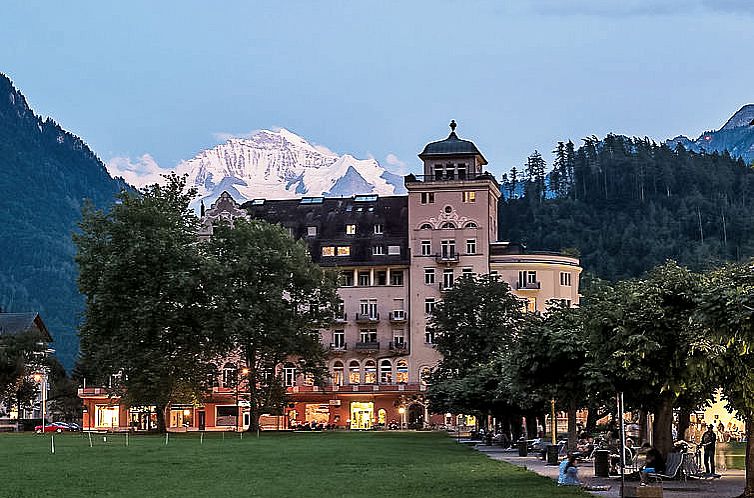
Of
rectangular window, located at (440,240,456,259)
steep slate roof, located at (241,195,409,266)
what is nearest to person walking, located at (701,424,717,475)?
rectangular window, located at (440,240,456,259)

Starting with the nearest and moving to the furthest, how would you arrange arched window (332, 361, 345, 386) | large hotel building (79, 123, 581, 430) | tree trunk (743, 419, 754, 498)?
tree trunk (743, 419, 754, 498) < large hotel building (79, 123, 581, 430) < arched window (332, 361, 345, 386)

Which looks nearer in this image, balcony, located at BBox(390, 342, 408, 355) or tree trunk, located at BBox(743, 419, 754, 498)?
tree trunk, located at BBox(743, 419, 754, 498)

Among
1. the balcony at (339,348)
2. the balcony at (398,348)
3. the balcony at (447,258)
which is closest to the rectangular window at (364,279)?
the balcony at (339,348)

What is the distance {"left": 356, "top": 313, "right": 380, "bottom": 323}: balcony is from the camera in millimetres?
132125

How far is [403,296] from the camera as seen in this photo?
13288cm

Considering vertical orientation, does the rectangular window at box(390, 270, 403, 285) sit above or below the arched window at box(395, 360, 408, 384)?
above

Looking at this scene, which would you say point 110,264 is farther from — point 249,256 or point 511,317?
point 511,317

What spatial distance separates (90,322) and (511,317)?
107 feet

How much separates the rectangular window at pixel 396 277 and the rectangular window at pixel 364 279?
2.60 metres

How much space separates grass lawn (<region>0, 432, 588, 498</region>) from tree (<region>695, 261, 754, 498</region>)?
5.30m

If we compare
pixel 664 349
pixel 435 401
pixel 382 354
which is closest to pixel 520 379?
pixel 664 349

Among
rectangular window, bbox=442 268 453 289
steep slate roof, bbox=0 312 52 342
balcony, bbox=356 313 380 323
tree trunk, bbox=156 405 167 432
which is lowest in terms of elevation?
tree trunk, bbox=156 405 167 432

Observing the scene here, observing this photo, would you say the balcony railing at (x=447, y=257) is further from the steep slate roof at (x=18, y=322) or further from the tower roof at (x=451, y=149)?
the steep slate roof at (x=18, y=322)

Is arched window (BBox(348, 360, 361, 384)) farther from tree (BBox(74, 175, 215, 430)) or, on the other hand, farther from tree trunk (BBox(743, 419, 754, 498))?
tree trunk (BBox(743, 419, 754, 498))
